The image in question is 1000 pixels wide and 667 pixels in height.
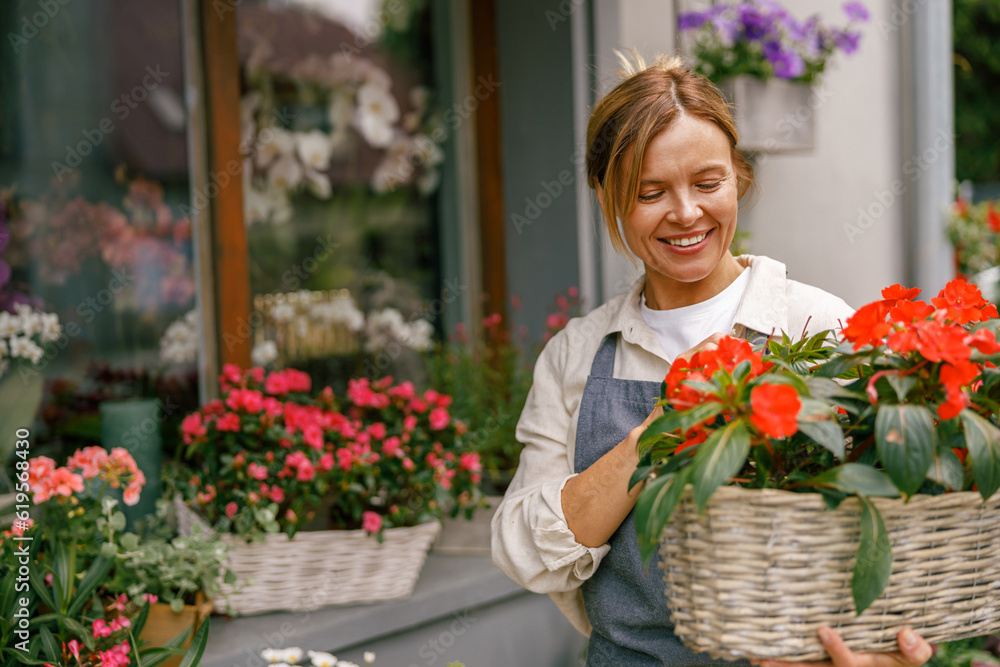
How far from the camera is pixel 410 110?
3393mm

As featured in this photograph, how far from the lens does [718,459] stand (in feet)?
3.28

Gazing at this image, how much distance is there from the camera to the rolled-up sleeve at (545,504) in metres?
1.46

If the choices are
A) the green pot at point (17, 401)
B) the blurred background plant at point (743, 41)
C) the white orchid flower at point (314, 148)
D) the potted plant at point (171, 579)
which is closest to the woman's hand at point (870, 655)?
the potted plant at point (171, 579)

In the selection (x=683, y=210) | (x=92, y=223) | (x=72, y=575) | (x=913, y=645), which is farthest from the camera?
(x=92, y=223)

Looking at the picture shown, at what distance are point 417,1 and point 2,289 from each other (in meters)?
1.80

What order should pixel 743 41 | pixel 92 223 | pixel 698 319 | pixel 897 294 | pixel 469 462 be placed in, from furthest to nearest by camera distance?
pixel 743 41, pixel 92 223, pixel 469 462, pixel 698 319, pixel 897 294

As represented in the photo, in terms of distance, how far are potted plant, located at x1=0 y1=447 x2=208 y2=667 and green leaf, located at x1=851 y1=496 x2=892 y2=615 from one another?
4.43 feet

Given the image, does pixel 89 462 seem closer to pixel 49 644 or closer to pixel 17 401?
pixel 49 644

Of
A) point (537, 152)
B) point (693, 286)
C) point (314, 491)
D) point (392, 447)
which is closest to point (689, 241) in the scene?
point (693, 286)

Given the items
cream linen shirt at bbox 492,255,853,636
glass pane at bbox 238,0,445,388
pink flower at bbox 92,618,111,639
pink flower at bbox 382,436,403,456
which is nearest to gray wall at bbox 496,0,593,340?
glass pane at bbox 238,0,445,388

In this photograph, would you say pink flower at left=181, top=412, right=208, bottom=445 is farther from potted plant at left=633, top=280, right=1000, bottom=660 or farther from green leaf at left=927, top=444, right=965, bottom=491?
green leaf at left=927, top=444, right=965, bottom=491

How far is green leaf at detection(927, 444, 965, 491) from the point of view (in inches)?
40.3

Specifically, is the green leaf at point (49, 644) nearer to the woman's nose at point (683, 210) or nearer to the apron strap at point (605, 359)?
the apron strap at point (605, 359)

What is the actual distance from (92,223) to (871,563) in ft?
7.82
